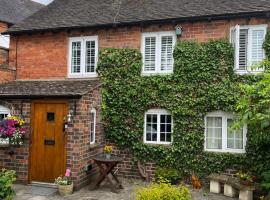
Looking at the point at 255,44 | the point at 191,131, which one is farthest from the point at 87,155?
the point at 255,44

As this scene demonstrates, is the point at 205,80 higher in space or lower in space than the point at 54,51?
lower

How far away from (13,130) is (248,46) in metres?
8.42

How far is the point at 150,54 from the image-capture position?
39.7 feet

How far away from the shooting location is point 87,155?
35.0 ft

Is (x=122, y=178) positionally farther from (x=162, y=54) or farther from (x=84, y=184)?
(x=162, y=54)

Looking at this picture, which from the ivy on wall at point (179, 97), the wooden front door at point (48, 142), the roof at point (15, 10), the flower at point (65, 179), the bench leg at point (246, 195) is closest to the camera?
the bench leg at point (246, 195)

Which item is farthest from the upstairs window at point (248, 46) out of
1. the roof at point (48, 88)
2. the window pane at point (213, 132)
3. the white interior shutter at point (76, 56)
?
the white interior shutter at point (76, 56)

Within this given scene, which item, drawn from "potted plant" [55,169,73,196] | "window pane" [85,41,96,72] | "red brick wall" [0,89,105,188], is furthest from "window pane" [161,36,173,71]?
"potted plant" [55,169,73,196]

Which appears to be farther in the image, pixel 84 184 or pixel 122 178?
pixel 122 178

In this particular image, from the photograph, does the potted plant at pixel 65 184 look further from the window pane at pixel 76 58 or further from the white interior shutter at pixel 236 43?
the white interior shutter at pixel 236 43

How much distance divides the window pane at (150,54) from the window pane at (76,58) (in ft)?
9.25

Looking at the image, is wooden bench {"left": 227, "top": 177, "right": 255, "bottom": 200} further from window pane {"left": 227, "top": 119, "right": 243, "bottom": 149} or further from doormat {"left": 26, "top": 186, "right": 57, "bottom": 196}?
doormat {"left": 26, "top": 186, "right": 57, "bottom": 196}

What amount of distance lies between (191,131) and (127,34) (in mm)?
4478

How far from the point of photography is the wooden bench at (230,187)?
9.42 meters
